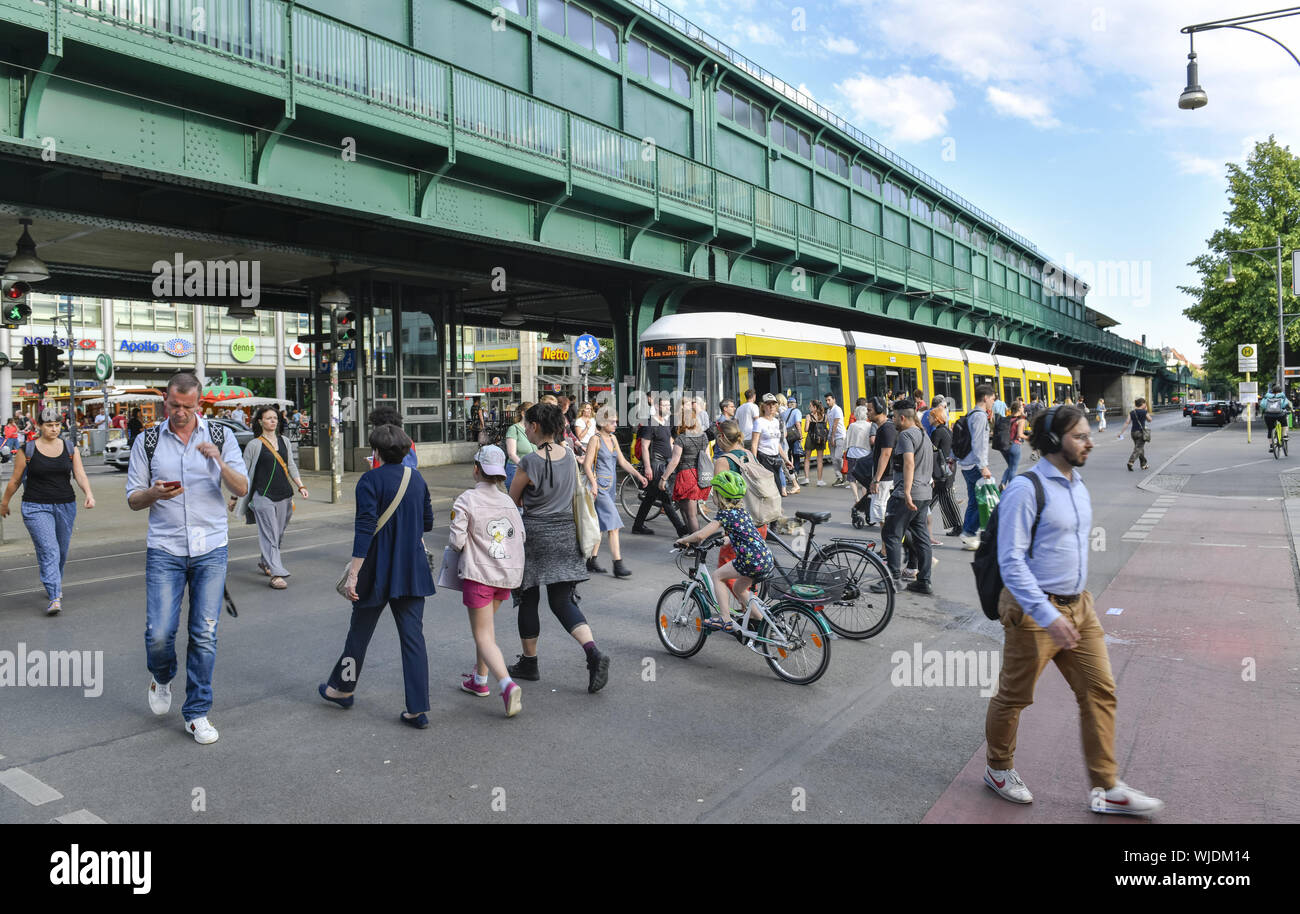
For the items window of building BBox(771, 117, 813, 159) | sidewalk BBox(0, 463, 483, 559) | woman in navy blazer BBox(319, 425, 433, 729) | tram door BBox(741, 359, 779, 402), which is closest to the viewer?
woman in navy blazer BBox(319, 425, 433, 729)

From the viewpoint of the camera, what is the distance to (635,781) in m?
4.09

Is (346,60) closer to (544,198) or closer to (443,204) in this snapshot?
(443,204)

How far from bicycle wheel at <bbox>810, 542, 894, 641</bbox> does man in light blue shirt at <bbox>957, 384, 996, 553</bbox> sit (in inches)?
143

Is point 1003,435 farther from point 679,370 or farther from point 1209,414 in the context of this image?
point 1209,414

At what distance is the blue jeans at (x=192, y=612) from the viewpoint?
15.4ft

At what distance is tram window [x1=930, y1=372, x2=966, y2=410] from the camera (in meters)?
27.0

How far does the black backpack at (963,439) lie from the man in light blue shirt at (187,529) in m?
7.93

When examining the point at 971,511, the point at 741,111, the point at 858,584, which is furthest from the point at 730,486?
the point at 741,111

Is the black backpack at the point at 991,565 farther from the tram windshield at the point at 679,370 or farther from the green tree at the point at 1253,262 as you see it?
the green tree at the point at 1253,262

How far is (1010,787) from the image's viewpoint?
384 centimetres

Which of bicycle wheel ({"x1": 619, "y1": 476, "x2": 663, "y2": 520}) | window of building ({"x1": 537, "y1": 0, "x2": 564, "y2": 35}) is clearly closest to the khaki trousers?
bicycle wheel ({"x1": 619, "y1": 476, "x2": 663, "y2": 520})

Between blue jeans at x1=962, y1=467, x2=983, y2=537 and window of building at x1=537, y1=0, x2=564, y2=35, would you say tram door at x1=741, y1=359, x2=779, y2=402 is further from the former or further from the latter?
window of building at x1=537, y1=0, x2=564, y2=35

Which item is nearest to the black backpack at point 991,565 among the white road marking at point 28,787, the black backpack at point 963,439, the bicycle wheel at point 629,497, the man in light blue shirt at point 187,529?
the man in light blue shirt at point 187,529

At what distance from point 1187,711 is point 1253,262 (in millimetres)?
45276
